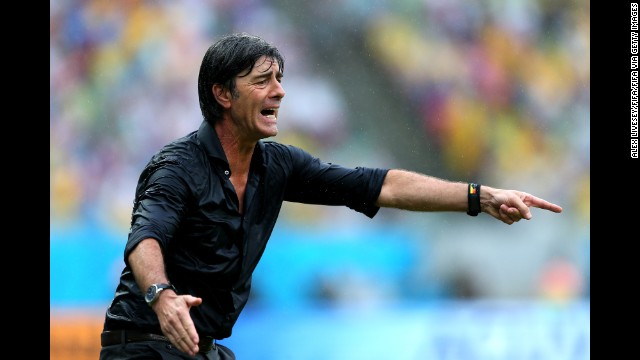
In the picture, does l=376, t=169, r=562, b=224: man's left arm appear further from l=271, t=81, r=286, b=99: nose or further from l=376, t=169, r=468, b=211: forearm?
l=271, t=81, r=286, b=99: nose

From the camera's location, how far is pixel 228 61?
457 cm

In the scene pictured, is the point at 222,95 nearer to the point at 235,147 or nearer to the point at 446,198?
the point at 235,147

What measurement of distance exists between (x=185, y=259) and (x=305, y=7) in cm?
559

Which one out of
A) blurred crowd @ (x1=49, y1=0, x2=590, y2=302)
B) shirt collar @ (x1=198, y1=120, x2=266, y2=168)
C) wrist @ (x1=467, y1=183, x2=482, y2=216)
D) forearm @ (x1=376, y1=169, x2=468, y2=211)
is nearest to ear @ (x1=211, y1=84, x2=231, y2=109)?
shirt collar @ (x1=198, y1=120, x2=266, y2=168)

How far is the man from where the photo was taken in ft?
13.7

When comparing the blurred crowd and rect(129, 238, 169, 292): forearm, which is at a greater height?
the blurred crowd

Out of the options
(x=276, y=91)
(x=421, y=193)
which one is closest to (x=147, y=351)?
(x=276, y=91)

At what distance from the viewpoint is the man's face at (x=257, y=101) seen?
4547mm

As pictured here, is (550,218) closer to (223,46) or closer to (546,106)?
(546,106)

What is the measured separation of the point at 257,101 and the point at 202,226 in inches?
26.8

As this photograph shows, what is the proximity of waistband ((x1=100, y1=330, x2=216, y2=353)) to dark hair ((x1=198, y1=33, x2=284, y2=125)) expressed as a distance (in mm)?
1047

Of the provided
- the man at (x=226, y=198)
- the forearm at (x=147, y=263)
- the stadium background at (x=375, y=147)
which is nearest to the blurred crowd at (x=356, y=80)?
the stadium background at (x=375, y=147)

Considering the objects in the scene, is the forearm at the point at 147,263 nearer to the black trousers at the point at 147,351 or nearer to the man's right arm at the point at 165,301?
the man's right arm at the point at 165,301

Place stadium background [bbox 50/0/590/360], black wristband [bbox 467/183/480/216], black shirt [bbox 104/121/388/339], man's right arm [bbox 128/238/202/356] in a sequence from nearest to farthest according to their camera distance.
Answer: man's right arm [bbox 128/238/202/356] → black shirt [bbox 104/121/388/339] → black wristband [bbox 467/183/480/216] → stadium background [bbox 50/0/590/360]
